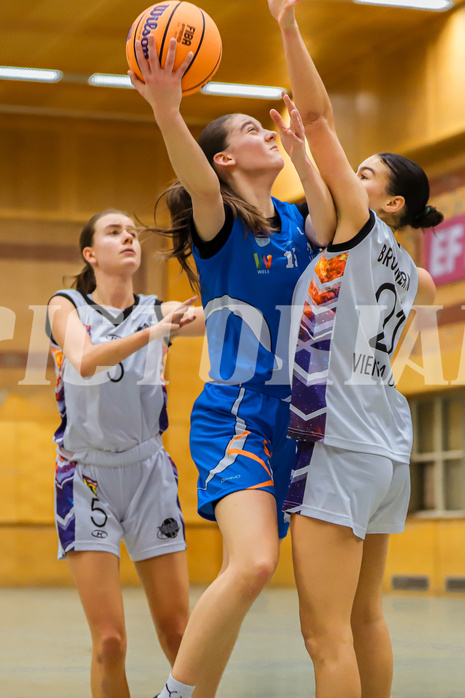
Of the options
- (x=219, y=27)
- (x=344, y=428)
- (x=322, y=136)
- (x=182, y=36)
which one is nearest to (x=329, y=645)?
(x=344, y=428)

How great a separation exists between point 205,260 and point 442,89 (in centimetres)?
792

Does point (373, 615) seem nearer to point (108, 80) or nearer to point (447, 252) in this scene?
point (447, 252)

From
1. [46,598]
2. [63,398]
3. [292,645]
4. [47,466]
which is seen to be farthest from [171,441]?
[63,398]

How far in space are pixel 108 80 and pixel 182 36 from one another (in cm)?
986

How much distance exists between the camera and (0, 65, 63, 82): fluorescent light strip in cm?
1217

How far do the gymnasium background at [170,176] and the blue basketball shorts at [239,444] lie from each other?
6.49 metres

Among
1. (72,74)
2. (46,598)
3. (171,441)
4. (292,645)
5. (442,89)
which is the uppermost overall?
(72,74)

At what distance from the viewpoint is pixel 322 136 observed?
2768 millimetres

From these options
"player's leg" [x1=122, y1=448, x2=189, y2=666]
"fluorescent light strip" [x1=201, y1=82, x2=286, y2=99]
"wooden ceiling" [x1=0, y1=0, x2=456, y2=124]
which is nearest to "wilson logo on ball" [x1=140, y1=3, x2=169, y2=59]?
"player's leg" [x1=122, y1=448, x2=189, y2=666]

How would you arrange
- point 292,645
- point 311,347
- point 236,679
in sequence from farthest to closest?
point 292,645
point 236,679
point 311,347

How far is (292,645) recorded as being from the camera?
245 inches

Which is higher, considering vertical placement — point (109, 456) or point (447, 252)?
point (447, 252)

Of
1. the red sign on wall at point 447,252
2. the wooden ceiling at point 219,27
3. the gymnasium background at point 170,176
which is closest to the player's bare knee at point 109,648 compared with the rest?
the gymnasium background at point 170,176

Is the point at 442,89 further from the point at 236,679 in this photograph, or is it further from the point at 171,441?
the point at 236,679
